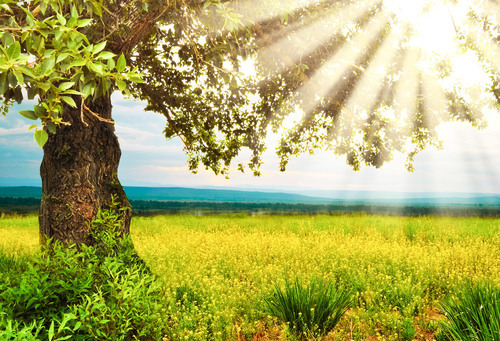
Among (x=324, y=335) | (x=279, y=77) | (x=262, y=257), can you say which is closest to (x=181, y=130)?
(x=279, y=77)

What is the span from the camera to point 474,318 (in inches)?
157

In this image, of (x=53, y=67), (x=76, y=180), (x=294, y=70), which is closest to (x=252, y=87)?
(x=294, y=70)

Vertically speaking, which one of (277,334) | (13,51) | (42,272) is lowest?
(277,334)

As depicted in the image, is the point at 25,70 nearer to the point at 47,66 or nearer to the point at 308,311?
the point at 47,66

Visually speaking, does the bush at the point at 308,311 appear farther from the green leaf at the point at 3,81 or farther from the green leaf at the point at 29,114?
the green leaf at the point at 3,81

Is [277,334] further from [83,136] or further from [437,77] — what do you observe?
[437,77]

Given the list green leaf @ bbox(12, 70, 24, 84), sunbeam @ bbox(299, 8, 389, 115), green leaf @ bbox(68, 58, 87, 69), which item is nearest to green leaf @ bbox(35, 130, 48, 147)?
green leaf @ bbox(12, 70, 24, 84)

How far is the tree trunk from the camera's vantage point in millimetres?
6691

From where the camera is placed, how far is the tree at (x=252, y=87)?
639 cm

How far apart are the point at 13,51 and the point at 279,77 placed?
7174 mm

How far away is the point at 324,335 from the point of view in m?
4.55

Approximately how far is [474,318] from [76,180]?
258 inches

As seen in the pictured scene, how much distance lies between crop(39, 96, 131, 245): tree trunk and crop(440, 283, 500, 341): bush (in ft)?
18.5

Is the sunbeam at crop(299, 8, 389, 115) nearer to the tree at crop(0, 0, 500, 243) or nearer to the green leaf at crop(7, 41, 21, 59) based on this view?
the tree at crop(0, 0, 500, 243)
